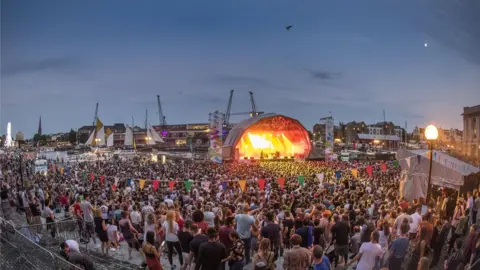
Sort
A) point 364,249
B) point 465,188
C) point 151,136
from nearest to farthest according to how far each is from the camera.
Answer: point 364,249
point 465,188
point 151,136

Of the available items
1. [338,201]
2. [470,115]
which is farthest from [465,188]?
[470,115]

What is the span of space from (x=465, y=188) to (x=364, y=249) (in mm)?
12293

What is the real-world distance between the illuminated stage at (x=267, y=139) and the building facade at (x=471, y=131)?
88.0 ft

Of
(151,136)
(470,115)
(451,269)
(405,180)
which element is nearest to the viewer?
(451,269)

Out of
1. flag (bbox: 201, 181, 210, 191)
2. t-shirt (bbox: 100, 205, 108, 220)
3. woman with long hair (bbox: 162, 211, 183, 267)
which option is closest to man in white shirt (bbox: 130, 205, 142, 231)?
t-shirt (bbox: 100, 205, 108, 220)

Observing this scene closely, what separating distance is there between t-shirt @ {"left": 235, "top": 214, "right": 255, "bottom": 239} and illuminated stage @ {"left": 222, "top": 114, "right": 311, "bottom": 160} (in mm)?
35970

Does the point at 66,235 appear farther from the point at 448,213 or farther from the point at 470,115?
the point at 470,115

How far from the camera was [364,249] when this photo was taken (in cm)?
668

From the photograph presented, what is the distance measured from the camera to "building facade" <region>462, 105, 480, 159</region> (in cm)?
5762

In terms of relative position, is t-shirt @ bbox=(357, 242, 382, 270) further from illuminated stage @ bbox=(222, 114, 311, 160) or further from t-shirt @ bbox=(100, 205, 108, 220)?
illuminated stage @ bbox=(222, 114, 311, 160)

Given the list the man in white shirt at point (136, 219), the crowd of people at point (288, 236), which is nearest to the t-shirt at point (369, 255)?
the crowd of people at point (288, 236)

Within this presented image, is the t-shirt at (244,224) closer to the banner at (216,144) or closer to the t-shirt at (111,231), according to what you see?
the t-shirt at (111,231)

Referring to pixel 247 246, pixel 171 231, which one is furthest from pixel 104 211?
pixel 247 246

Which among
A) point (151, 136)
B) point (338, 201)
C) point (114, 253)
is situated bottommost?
point (114, 253)
